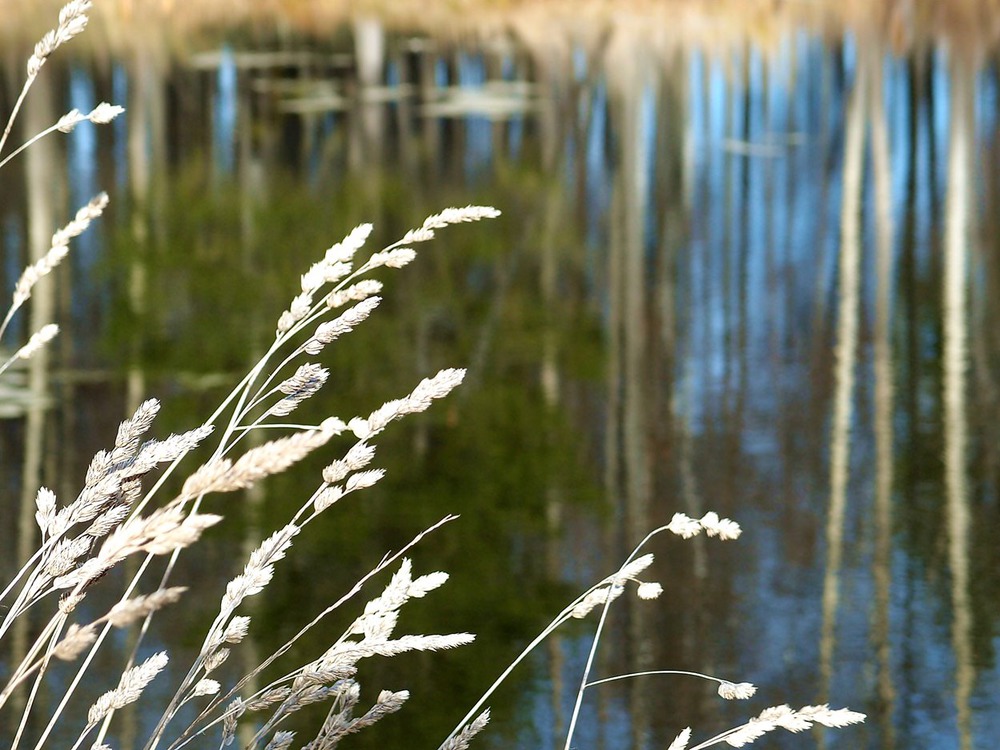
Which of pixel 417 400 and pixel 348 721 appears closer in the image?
pixel 417 400

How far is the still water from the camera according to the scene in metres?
3.53

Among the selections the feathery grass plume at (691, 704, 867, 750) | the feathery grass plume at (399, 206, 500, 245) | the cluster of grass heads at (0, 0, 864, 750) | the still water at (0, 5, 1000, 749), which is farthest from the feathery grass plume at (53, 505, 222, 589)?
the still water at (0, 5, 1000, 749)

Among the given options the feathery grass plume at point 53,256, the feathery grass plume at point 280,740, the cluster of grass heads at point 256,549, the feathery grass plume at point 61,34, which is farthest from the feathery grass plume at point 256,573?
the feathery grass plume at point 61,34

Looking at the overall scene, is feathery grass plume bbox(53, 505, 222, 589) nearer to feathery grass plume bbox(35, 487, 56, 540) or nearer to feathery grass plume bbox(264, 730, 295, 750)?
feathery grass plume bbox(35, 487, 56, 540)

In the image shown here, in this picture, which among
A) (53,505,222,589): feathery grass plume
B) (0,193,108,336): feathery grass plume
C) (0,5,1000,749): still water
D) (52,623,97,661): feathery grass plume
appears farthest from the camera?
(0,5,1000,749): still water

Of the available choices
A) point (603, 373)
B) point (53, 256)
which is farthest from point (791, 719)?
point (603, 373)

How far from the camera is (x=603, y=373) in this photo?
5.99 meters

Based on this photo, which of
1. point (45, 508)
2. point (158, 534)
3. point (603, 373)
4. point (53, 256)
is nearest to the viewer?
point (158, 534)

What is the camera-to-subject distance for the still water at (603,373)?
3.53 meters

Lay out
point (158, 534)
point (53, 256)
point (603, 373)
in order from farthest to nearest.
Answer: point (603, 373) → point (53, 256) → point (158, 534)

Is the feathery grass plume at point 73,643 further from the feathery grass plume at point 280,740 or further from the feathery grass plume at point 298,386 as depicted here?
the feathery grass plume at point 280,740

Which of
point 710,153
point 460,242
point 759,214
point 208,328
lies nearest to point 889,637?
point 208,328

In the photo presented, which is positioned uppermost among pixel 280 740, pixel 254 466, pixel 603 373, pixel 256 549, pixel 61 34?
pixel 61 34

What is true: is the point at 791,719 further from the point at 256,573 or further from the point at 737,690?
the point at 256,573
